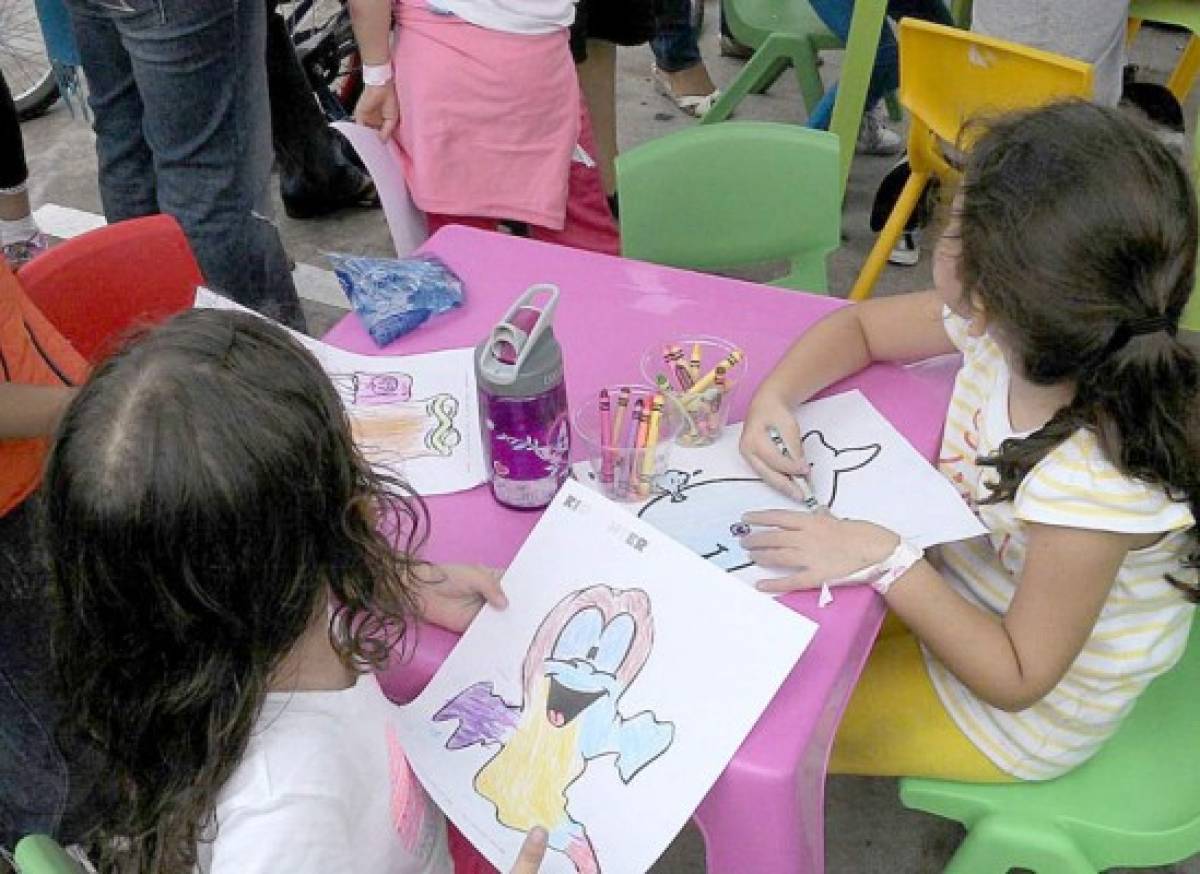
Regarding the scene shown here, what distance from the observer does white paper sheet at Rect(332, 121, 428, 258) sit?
6.03 ft

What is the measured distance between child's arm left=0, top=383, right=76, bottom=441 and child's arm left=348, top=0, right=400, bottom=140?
2.94 feet

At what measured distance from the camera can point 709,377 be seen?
122 cm

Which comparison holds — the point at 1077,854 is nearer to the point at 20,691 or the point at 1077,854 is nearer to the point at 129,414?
the point at 129,414

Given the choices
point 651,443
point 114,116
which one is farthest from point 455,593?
point 114,116

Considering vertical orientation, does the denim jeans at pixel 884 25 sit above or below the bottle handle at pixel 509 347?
below

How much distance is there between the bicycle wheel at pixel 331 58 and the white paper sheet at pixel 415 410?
1951 mm

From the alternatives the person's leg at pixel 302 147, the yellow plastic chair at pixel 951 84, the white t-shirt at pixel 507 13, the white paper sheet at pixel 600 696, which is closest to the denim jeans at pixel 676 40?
the person's leg at pixel 302 147

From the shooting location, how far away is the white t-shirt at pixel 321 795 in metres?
0.81

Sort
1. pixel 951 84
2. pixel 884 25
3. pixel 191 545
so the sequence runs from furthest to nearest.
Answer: pixel 884 25 → pixel 951 84 → pixel 191 545

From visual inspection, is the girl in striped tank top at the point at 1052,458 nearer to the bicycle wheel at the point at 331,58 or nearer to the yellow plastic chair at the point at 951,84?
the yellow plastic chair at the point at 951,84

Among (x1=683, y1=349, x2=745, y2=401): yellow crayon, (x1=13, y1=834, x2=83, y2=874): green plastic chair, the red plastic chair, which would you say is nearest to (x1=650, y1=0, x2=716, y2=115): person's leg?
the red plastic chair

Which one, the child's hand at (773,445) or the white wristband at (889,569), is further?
the child's hand at (773,445)

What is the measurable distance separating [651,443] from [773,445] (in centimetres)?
13

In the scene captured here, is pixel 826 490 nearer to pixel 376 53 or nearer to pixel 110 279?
pixel 110 279
